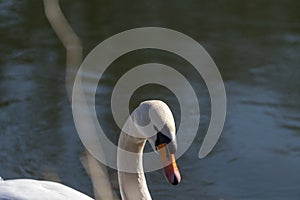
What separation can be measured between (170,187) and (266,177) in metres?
0.60

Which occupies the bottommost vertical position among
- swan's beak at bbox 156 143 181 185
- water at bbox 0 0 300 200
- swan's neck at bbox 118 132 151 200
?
water at bbox 0 0 300 200

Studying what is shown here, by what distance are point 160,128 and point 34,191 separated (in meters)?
0.72

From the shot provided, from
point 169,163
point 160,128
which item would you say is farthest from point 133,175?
point 160,128

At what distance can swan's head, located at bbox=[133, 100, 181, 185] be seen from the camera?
140 inches

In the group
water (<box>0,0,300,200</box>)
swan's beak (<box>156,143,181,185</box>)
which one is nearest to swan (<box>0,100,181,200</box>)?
swan's beak (<box>156,143,181,185</box>)

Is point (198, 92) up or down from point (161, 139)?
down

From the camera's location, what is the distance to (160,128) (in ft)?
11.7

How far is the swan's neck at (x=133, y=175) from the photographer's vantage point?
3930 millimetres

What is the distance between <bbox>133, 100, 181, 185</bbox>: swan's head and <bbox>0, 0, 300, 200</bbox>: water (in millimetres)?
1414

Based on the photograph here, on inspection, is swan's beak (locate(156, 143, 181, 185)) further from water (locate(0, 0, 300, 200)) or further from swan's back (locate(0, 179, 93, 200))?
water (locate(0, 0, 300, 200))

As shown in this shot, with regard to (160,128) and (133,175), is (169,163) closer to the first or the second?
(160,128)

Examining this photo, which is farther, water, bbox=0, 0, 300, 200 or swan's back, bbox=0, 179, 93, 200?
Result: water, bbox=0, 0, 300, 200

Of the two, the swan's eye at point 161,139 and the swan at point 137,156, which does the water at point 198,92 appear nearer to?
the swan at point 137,156

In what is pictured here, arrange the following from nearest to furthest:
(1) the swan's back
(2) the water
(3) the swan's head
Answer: (3) the swan's head
(1) the swan's back
(2) the water
